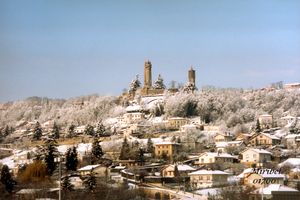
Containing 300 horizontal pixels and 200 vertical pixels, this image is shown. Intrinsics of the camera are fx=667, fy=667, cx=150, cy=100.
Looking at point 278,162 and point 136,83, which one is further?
point 136,83

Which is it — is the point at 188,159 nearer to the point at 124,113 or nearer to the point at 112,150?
the point at 112,150

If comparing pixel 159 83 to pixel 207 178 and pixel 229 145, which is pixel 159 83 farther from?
pixel 207 178

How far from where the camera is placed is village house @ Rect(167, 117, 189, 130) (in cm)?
2542

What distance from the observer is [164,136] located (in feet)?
74.8

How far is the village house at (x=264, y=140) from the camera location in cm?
2014

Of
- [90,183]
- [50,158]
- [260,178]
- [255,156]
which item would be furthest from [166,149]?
[260,178]

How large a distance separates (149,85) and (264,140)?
13718mm

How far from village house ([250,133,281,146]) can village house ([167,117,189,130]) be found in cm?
504

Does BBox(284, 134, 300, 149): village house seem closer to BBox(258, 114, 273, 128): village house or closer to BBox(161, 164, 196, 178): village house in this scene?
BBox(258, 114, 273, 128): village house

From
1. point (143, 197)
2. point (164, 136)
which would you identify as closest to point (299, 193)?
point (143, 197)

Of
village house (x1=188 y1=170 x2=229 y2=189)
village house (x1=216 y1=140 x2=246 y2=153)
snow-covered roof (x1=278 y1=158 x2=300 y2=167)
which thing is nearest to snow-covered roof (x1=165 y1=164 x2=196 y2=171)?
village house (x1=188 y1=170 x2=229 y2=189)

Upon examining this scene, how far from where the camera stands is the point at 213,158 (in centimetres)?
1780

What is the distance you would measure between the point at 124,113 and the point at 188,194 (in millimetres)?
16056

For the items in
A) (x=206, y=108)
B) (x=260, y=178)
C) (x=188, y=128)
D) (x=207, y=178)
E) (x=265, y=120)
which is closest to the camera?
(x=260, y=178)
